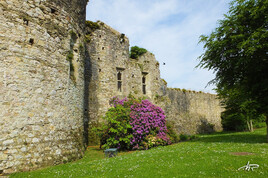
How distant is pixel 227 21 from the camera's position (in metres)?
12.2

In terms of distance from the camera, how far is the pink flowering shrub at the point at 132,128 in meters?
12.3

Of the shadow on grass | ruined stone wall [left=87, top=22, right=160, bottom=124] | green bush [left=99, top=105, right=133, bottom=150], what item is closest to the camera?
green bush [left=99, top=105, right=133, bottom=150]

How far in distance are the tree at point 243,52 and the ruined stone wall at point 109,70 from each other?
22.0 feet

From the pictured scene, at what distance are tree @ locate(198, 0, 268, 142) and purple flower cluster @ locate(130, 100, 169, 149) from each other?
5075 millimetres

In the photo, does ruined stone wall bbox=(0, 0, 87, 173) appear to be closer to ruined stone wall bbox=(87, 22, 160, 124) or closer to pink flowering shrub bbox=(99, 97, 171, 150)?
pink flowering shrub bbox=(99, 97, 171, 150)

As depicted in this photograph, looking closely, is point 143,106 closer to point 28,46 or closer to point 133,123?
point 133,123

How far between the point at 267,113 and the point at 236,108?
12436 millimetres

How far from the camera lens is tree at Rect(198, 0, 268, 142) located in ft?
34.1

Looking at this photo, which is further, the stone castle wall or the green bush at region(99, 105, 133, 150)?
the stone castle wall

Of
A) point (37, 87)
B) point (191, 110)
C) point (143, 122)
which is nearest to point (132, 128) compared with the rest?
point (143, 122)
